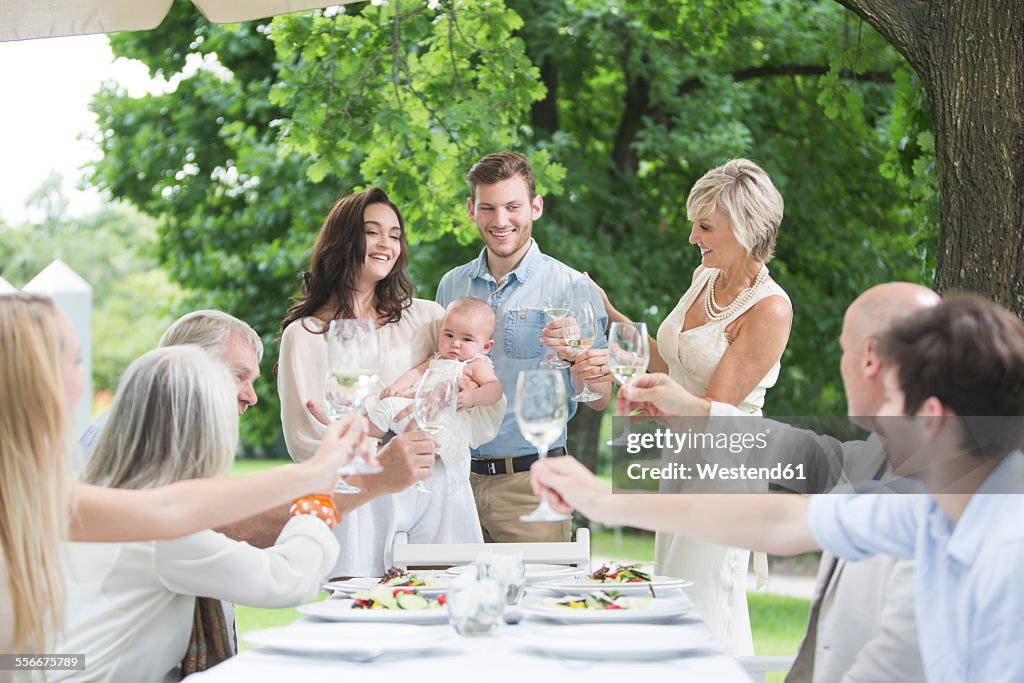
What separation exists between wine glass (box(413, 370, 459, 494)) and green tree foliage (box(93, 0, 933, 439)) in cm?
540

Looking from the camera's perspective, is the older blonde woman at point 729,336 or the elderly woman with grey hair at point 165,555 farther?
the older blonde woman at point 729,336

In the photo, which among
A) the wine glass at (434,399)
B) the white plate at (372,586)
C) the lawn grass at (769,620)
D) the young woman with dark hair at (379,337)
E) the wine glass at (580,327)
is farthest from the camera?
the lawn grass at (769,620)

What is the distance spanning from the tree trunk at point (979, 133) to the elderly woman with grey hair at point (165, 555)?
284 centimetres

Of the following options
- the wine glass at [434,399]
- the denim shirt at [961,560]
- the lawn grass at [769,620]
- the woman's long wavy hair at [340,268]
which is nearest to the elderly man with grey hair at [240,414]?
the wine glass at [434,399]

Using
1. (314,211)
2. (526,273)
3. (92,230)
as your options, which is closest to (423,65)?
(314,211)

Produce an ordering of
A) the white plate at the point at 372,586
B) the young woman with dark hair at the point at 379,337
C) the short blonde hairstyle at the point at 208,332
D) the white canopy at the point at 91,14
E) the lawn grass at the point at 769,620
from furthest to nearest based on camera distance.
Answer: the lawn grass at the point at 769,620 → the white canopy at the point at 91,14 → the young woman with dark hair at the point at 379,337 → the short blonde hairstyle at the point at 208,332 → the white plate at the point at 372,586

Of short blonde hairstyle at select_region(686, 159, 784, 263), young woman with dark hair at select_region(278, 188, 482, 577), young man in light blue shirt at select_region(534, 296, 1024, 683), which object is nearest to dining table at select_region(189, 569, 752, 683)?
young man in light blue shirt at select_region(534, 296, 1024, 683)

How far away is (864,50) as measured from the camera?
6566 millimetres

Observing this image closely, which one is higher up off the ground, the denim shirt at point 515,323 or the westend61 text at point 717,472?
the denim shirt at point 515,323

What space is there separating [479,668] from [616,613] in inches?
19.5

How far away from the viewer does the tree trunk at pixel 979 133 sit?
4199 mm

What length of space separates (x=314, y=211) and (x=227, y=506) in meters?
7.60

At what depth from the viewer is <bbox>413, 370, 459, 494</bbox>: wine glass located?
2938 millimetres

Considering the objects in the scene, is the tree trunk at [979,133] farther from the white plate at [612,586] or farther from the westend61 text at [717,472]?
the white plate at [612,586]
